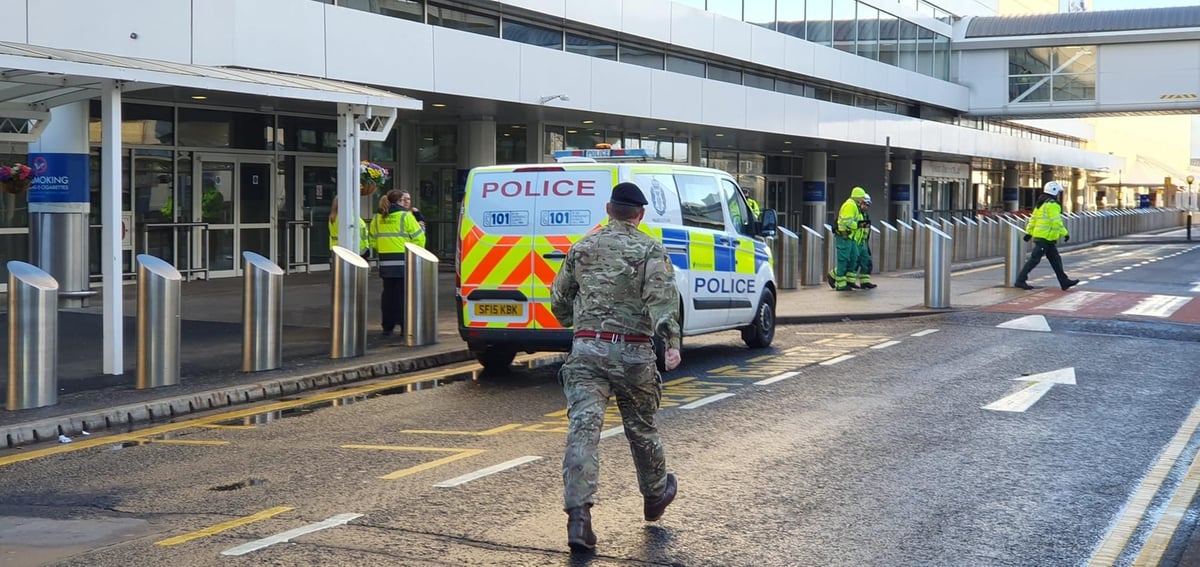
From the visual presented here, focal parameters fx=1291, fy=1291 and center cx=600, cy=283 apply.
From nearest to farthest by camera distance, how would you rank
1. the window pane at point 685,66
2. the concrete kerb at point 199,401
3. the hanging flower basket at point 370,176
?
the concrete kerb at point 199,401, the hanging flower basket at point 370,176, the window pane at point 685,66

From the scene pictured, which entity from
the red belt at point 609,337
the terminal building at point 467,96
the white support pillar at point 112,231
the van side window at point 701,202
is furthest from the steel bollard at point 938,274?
the red belt at point 609,337

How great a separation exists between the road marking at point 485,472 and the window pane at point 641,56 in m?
22.7

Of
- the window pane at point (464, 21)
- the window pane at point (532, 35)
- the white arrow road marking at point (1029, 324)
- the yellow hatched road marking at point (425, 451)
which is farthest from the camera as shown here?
the window pane at point (532, 35)

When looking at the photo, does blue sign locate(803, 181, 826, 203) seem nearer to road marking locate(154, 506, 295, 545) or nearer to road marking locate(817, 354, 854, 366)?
road marking locate(817, 354, 854, 366)

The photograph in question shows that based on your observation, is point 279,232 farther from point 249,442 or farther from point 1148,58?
point 1148,58

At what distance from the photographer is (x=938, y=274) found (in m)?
19.3

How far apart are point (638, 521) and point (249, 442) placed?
351 centimetres

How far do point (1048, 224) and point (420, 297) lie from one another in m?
12.2

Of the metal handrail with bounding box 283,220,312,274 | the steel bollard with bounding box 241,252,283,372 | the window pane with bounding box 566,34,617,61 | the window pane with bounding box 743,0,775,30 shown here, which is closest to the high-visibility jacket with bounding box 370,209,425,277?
the steel bollard with bounding box 241,252,283,372

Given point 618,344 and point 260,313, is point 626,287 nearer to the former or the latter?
point 618,344

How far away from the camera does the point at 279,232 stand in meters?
25.0

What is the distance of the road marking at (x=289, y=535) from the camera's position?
600 cm

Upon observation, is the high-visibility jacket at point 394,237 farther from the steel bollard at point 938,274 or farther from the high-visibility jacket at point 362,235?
the steel bollard at point 938,274

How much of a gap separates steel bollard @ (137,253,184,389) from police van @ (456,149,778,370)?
262 centimetres
